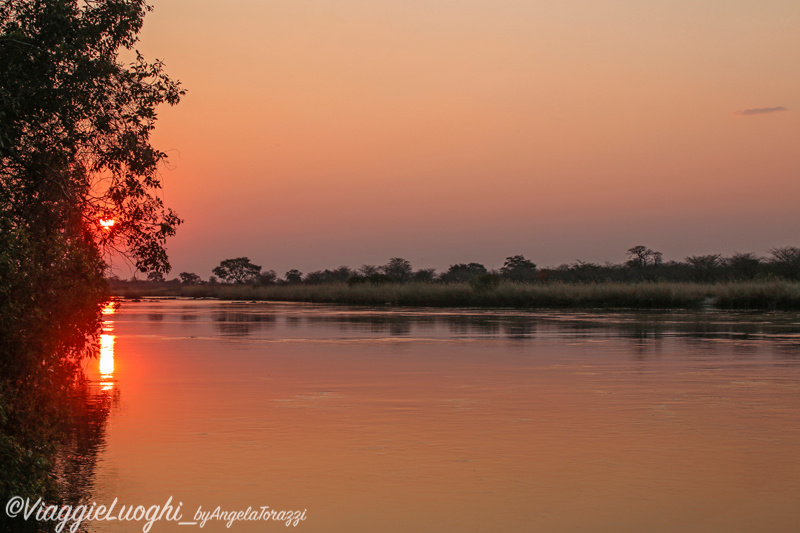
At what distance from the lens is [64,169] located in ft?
36.1

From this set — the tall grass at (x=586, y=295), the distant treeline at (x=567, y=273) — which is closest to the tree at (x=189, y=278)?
the distant treeline at (x=567, y=273)

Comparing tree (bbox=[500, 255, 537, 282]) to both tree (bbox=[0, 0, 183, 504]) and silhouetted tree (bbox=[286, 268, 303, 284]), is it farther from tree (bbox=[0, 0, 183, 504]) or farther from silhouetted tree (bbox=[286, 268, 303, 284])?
tree (bbox=[0, 0, 183, 504])

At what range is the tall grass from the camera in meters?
51.3

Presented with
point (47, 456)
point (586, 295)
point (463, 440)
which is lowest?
point (463, 440)

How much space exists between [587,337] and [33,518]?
2229 cm

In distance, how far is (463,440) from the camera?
10516 mm

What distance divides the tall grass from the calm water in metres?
31.4

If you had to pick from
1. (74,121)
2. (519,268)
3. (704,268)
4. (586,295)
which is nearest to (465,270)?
(519,268)

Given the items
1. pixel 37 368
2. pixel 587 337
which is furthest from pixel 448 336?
pixel 37 368

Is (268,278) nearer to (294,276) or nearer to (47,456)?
(294,276)

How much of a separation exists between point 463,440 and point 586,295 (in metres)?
49.2

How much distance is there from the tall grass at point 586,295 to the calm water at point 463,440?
3142cm

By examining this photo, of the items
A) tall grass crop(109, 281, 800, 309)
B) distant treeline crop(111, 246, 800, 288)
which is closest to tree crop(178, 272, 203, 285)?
distant treeline crop(111, 246, 800, 288)

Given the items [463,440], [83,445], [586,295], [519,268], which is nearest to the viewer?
[83,445]
